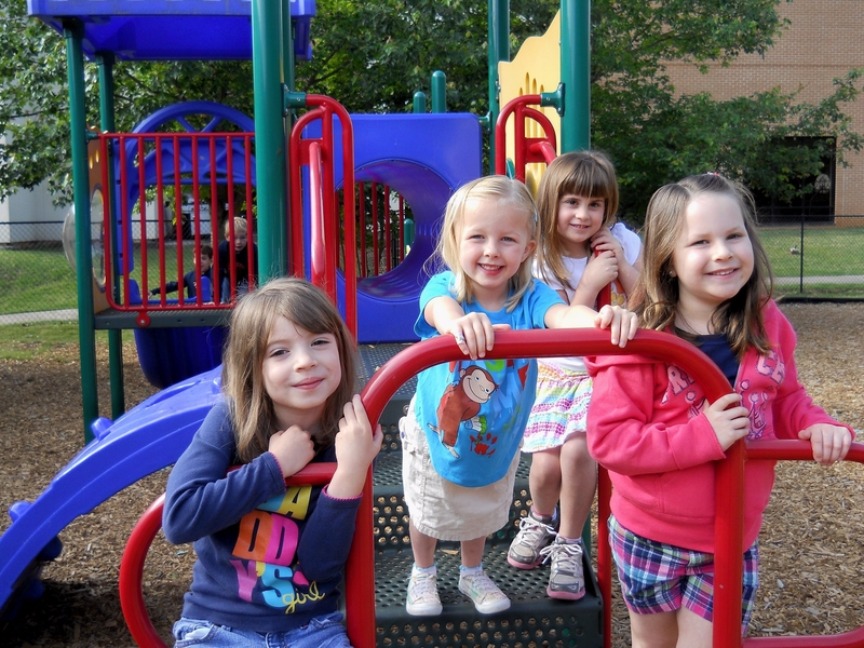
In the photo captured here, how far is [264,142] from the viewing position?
3156 mm

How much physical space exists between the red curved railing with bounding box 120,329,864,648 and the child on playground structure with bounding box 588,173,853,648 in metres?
0.04

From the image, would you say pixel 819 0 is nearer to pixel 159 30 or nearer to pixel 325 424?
pixel 159 30

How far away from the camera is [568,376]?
2.72 metres

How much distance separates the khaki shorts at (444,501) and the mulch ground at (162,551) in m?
1.07

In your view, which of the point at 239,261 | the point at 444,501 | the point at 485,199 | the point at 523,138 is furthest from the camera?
the point at 239,261

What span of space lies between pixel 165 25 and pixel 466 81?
14.5ft

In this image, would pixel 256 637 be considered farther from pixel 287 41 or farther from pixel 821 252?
pixel 821 252

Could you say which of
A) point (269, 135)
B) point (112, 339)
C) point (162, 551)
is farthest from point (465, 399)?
point (112, 339)

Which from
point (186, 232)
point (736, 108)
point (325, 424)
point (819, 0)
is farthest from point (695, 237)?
point (819, 0)

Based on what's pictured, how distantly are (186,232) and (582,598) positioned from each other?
17625 millimetres

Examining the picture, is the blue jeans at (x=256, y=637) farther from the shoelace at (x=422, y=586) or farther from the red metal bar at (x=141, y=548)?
the shoelace at (x=422, y=586)

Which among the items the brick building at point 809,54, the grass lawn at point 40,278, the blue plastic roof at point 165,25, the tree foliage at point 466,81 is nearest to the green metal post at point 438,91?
the blue plastic roof at point 165,25

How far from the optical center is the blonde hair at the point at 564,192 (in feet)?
8.80

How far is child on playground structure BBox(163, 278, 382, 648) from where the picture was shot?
1.71 meters
